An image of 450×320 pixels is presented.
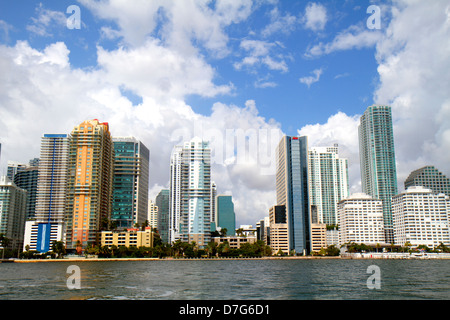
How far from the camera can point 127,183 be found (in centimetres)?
18762

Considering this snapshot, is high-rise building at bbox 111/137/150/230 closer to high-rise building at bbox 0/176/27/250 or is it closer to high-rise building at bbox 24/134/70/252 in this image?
high-rise building at bbox 24/134/70/252

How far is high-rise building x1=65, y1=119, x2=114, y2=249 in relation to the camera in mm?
146625

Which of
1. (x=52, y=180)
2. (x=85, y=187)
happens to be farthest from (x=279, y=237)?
(x=52, y=180)

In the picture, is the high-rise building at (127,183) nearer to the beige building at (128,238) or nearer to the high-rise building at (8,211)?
the beige building at (128,238)

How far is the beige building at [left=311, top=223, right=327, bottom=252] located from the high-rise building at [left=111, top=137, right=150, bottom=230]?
8209 centimetres

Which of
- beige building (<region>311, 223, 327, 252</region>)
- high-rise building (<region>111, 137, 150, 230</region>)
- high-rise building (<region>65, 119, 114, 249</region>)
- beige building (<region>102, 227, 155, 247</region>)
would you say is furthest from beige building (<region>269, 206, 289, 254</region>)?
high-rise building (<region>65, 119, 114, 249</region>)

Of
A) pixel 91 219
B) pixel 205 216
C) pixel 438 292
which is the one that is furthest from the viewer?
pixel 205 216

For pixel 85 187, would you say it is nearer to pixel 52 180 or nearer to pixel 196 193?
pixel 52 180

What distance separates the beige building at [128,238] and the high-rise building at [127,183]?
2785 centimetres

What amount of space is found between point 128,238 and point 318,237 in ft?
299
